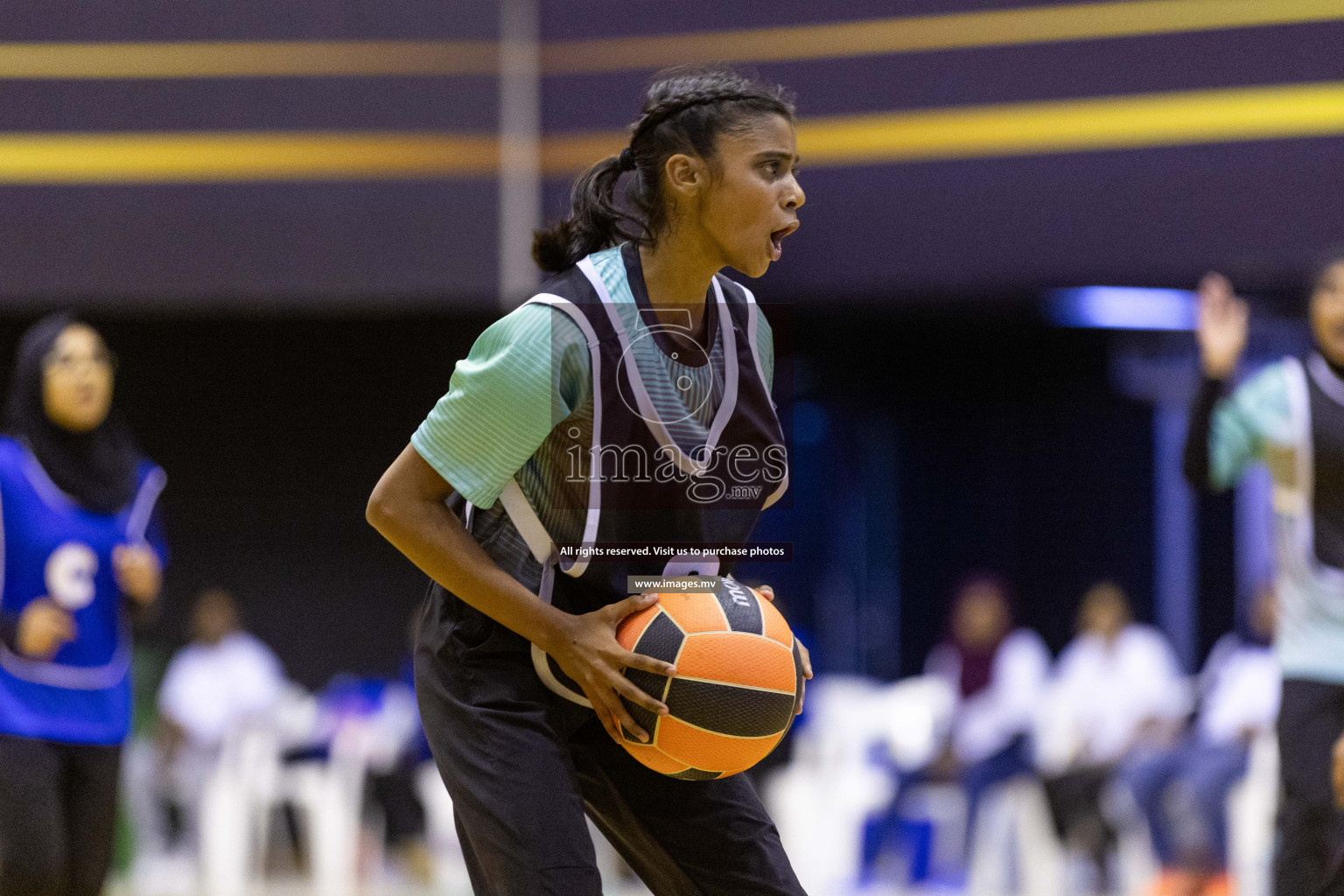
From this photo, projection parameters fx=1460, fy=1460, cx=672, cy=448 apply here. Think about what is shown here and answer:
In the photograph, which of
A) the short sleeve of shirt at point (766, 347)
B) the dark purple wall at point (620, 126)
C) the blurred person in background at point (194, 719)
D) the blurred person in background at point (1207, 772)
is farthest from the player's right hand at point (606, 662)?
the blurred person in background at point (194, 719)

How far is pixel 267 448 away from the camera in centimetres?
966

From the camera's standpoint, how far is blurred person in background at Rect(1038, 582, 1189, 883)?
6.96 meters

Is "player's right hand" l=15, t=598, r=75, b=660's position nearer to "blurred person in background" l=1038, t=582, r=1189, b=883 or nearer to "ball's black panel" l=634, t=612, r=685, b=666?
"ball's black panel" l=634, t=612, r=685, b=666

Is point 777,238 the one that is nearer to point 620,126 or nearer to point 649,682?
point 649,682

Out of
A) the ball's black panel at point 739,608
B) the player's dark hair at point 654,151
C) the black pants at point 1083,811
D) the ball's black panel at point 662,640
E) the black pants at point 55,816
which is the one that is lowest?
the black pants at point 1083,811

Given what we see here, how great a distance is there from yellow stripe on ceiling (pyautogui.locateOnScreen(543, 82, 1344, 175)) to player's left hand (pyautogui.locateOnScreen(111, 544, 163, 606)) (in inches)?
132

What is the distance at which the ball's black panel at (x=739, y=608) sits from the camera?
7.27ft

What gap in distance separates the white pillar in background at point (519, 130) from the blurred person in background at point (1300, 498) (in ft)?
13.5

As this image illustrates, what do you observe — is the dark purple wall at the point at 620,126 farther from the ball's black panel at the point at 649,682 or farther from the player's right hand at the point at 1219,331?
the ball's black panel at the point at 649,682

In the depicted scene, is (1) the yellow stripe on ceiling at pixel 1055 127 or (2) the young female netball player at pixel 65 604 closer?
(2) the young female netball player at pixel 65 604

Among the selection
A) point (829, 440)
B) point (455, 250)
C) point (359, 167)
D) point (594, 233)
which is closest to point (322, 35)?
point (359, 167)

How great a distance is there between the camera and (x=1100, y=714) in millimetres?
7172

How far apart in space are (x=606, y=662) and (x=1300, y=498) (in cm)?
236

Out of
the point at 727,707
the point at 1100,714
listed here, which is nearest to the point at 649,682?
the point at 727,707
